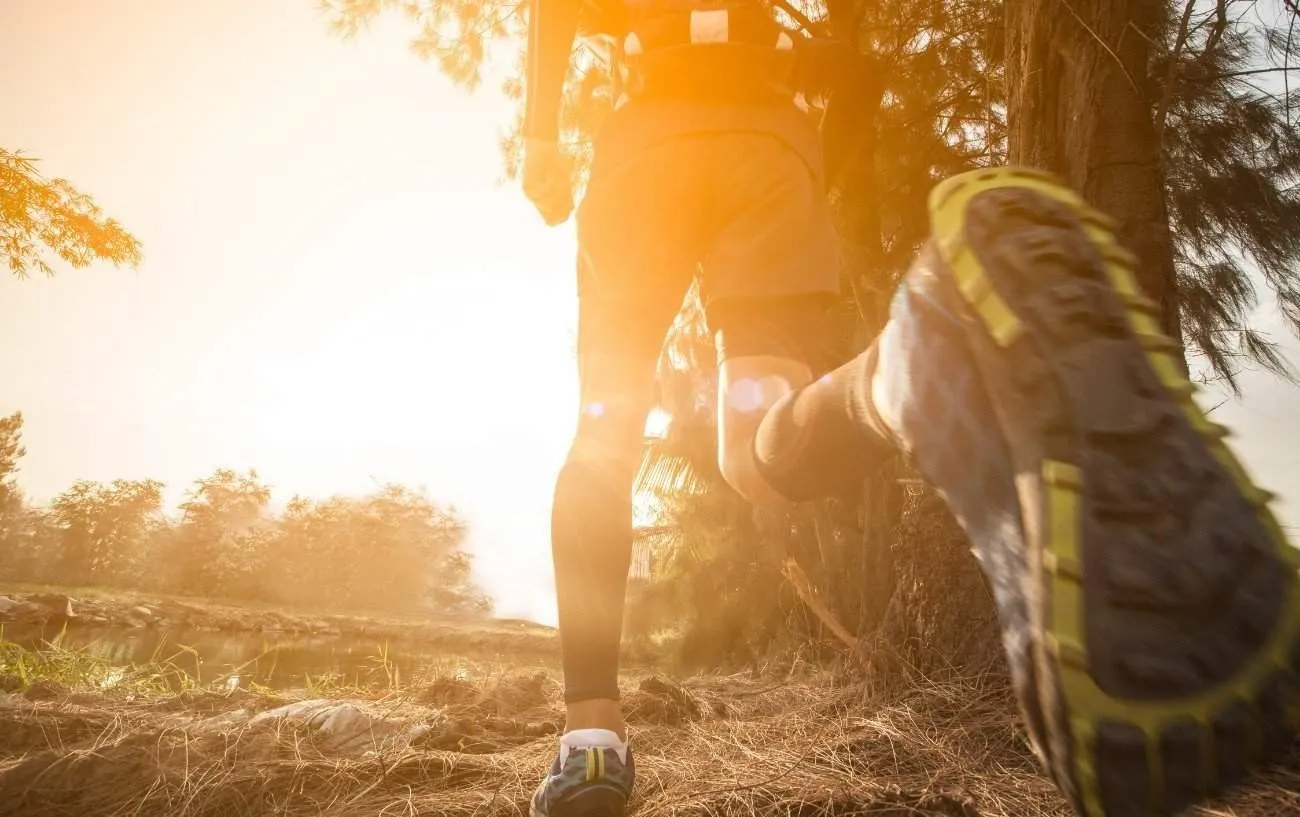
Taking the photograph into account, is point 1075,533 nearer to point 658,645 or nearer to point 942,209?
point 942,209

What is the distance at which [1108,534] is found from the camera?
48 cm

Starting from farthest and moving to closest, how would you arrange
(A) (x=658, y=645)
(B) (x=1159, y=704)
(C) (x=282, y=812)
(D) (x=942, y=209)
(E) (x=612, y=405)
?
(A) (x=658, y=645)
(C) (x=282, y=812)
(E) (x=612, y=405)
(D) (x=942, y=209)
(B) (x=1159, y=704)

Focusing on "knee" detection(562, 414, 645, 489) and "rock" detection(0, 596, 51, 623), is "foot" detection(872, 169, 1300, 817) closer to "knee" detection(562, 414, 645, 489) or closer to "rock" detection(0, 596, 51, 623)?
"knee" detection(562, 414, 645, 489)

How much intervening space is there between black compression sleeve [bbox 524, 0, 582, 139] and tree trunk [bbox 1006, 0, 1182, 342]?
1059 millimetres

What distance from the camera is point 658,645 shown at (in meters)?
5.32

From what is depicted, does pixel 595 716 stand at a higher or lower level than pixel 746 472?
lower

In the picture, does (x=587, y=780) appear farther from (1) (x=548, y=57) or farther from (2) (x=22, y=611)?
(2) (x=22, y=611)

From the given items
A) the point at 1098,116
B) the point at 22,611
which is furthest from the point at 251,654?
the point at 1098,116

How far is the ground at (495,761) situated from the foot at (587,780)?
0.14 metres

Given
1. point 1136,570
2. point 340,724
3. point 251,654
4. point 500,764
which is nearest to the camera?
point 1136,570

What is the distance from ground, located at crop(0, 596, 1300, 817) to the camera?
1009 mm

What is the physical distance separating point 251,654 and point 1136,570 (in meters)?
7.40

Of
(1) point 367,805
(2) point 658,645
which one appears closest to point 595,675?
(1) point 367,805

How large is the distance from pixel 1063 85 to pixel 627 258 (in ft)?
3.91
